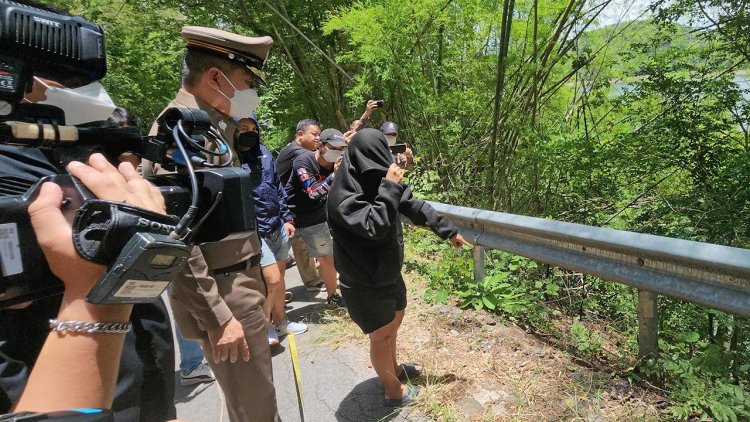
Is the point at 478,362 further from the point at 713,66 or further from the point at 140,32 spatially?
the point at 140,32

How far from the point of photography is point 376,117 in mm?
7660

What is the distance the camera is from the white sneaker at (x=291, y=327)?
4074mm

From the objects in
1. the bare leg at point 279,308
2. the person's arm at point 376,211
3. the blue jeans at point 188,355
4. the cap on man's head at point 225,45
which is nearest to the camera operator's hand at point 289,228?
the bare leg at point 279,308

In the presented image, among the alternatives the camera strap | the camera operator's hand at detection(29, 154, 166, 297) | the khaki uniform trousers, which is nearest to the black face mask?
the khaki uniform trousers

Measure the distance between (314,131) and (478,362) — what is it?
126 inches

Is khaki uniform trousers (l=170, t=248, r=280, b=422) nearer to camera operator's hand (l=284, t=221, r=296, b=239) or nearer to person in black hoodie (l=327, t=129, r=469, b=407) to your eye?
person in black hoodie (l=327, t=129, r=469, b=407)

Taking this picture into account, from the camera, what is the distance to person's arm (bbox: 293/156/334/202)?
455 centimetres

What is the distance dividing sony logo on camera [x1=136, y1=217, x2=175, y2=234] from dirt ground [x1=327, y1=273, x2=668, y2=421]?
2.21m

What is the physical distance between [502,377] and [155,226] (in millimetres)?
2575

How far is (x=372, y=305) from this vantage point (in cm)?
266

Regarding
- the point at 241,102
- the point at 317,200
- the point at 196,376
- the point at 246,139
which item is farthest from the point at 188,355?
the point at 241,102

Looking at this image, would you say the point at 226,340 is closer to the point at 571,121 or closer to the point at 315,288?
the point at 315,288

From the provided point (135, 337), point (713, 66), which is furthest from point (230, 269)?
point (713, 66)

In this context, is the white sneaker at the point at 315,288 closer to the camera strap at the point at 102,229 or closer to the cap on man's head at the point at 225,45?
the cap on man's head at the point at 225,45
